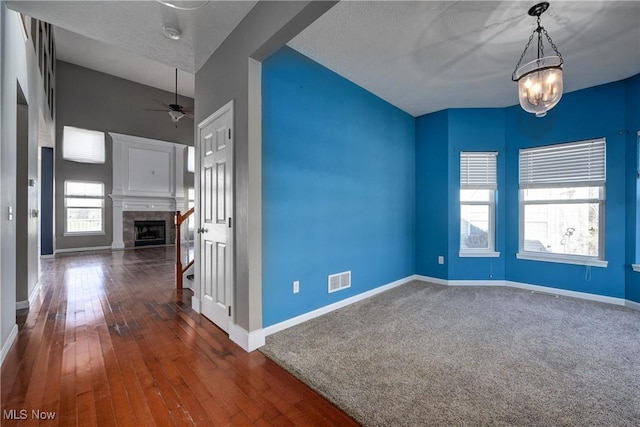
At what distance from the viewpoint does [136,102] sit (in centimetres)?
847

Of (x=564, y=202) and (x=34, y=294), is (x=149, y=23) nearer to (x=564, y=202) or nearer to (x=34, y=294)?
(x=34, y=294)

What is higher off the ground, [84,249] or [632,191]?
[632,191]

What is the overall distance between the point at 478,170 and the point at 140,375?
16.0ft

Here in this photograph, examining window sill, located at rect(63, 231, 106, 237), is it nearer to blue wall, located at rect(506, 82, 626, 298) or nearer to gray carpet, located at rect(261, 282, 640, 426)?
gray carpet, located at rect(261, 282, 640, 426)

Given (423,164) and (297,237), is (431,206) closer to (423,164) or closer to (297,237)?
(423,164)

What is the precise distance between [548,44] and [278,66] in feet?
8.78

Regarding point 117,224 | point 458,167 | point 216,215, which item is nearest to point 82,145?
point 117,224

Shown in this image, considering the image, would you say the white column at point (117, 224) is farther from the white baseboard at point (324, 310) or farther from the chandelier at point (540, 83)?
the chandelier at point (540, 83)

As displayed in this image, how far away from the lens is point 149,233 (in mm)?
8703

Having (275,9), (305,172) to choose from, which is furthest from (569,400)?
(275,9)

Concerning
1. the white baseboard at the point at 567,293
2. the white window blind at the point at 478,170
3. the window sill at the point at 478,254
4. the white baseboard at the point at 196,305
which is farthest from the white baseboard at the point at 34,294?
the white baseboard at the point at 567,293

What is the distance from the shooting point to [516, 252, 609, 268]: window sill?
11.7ft

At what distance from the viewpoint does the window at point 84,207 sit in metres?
7.34

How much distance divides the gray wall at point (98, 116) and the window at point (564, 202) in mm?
9892
